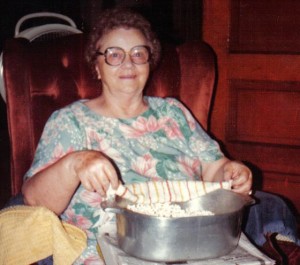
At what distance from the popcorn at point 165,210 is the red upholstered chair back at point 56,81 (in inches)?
19.6

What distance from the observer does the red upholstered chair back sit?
4.89 ft

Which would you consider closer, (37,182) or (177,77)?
(37,182)

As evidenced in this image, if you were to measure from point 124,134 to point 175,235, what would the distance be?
544 mm

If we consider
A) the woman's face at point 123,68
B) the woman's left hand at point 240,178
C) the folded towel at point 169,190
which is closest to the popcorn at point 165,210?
the folded towel at point 169,190

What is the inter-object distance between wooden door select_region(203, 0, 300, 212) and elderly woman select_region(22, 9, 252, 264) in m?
0.98

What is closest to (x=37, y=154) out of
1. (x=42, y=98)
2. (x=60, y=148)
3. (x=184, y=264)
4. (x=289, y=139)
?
(x=60, y=148)

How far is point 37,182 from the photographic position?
1.23 metres

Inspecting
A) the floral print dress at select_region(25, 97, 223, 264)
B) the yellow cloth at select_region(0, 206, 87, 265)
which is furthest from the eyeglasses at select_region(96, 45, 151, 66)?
the yellow cloth at select_region(0, 206, 87, 265)

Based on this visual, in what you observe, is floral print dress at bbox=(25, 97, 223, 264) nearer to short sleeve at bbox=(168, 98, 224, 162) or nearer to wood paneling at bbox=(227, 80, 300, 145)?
short sleeve at bbox=(168, 98, 224, 162)

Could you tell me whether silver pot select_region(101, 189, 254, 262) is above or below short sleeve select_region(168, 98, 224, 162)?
below

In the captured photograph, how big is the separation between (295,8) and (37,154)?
1.58 meters

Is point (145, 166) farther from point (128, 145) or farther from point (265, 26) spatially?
point (265, 26)

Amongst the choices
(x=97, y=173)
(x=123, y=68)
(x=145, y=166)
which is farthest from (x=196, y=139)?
(x=97, y=173)

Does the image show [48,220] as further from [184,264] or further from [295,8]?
[295,8]
